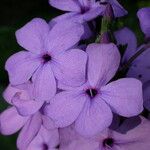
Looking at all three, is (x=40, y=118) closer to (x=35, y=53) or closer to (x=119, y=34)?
(x=35, y=53)

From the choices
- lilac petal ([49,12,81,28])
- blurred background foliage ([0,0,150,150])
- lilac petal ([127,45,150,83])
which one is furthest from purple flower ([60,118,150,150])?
blurred background foliage ([0,0,150,150])

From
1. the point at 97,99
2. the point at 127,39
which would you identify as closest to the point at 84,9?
the point at 127,39

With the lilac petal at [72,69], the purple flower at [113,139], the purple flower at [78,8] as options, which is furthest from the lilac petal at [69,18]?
the purple flower at [113,139]

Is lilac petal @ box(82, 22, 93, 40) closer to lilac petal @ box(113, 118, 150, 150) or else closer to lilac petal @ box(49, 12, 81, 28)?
lilac petal @ box(49, 12, 81, 28)

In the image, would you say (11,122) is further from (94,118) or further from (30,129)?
(94,118)

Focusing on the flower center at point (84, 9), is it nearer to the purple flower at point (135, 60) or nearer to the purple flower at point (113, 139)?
the purple flower at point (135, 60)

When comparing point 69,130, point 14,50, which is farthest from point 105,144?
point 14,50
